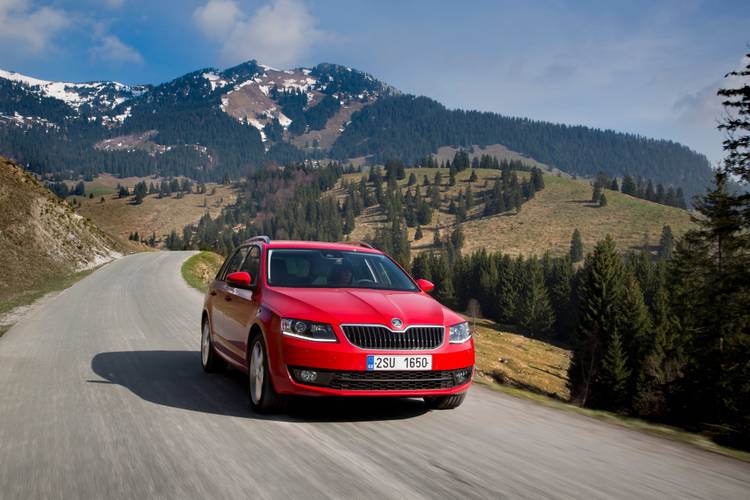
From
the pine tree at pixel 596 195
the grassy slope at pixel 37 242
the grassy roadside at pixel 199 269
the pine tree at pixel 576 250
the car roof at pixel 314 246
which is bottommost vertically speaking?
the pine tree at pixel 576 250

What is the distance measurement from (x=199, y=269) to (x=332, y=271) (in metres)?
34.3

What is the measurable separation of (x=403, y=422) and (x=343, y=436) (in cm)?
77

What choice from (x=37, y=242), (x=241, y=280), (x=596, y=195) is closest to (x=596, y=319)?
(x=37, y=242)

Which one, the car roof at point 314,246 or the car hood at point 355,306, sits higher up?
the car roof at point 314,246

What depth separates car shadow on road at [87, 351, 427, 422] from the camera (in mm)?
6027

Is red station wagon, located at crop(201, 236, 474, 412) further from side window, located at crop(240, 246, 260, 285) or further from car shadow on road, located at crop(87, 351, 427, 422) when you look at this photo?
car shadow on road, located at crop(87, 351, 427, 422)

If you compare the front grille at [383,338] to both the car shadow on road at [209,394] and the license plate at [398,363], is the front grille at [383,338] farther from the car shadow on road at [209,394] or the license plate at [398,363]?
the car shadow on road at [209,394]

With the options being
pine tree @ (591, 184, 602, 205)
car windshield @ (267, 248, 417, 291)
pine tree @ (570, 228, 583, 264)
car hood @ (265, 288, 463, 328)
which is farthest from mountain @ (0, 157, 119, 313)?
pine tree @ (591, 184, 602, 205)

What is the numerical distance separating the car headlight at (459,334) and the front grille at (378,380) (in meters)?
0.33

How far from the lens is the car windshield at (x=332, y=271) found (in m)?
6.73

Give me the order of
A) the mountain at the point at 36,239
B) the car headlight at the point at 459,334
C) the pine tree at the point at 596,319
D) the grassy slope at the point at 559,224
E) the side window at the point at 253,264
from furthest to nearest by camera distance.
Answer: the grassy slope at the point at 559,224 < the pine tree at the point at 596,319 < the mountain at the point at 36,239 < the side window at the point at 253,264 < the car headlight at the point at 459,334

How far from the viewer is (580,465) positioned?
181 inches

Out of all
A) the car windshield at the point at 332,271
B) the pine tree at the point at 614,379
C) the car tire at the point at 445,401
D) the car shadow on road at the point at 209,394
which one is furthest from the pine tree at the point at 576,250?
the car tire at the point at 445,401

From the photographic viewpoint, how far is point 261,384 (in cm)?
600
